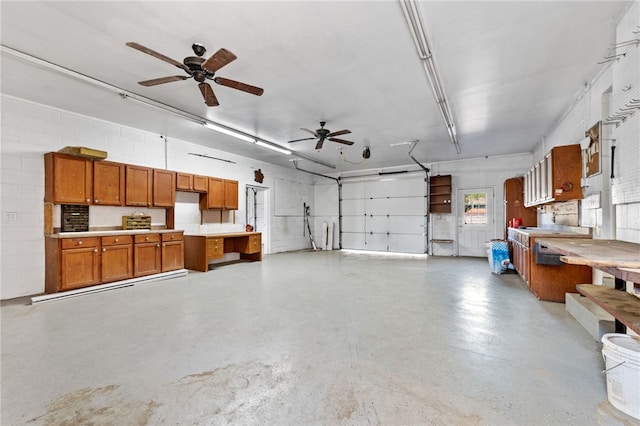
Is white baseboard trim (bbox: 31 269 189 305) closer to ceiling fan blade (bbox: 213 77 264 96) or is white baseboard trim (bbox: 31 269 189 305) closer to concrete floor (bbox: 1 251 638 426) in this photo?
concrete floor (bbox: 1 251 638 426)

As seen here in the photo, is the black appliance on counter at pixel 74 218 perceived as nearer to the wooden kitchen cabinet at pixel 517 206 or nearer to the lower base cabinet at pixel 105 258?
the lower base cabinet at pixel 105 258

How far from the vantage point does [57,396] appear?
196 cm

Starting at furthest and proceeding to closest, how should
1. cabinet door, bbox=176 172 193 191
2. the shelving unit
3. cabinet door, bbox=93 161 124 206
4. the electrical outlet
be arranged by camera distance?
the shelving unit
cabinet door, bbox=176 172 193 191
cabinet door, bbox=93 161 124 206
the electrical outlet

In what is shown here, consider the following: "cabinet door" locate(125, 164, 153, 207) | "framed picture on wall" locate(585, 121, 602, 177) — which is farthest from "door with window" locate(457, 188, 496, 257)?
"cabinet door" locate(125, 164, 153, 207)

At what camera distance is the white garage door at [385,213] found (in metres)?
9.82

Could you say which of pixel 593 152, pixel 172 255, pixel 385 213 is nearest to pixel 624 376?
pixel 593 152

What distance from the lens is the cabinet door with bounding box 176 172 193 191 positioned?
6473 mm

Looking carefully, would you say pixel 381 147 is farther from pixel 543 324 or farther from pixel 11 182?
pixel 11 182

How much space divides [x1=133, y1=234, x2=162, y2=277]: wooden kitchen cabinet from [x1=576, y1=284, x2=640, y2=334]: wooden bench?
21.3 feet

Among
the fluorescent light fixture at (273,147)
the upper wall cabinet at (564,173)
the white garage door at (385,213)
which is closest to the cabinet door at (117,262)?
the fluorescent light fixture at (273,147)

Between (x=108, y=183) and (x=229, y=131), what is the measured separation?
247 centimetres

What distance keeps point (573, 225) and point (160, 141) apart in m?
8.22

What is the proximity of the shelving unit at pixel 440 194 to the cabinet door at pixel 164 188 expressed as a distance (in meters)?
7.76

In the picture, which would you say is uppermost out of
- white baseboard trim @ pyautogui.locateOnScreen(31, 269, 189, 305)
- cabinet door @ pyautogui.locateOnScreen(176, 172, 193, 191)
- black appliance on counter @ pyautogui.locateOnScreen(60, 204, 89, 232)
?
cabinet door @ pyautogui.locateOnScreen(176, 172, 193, 191)
